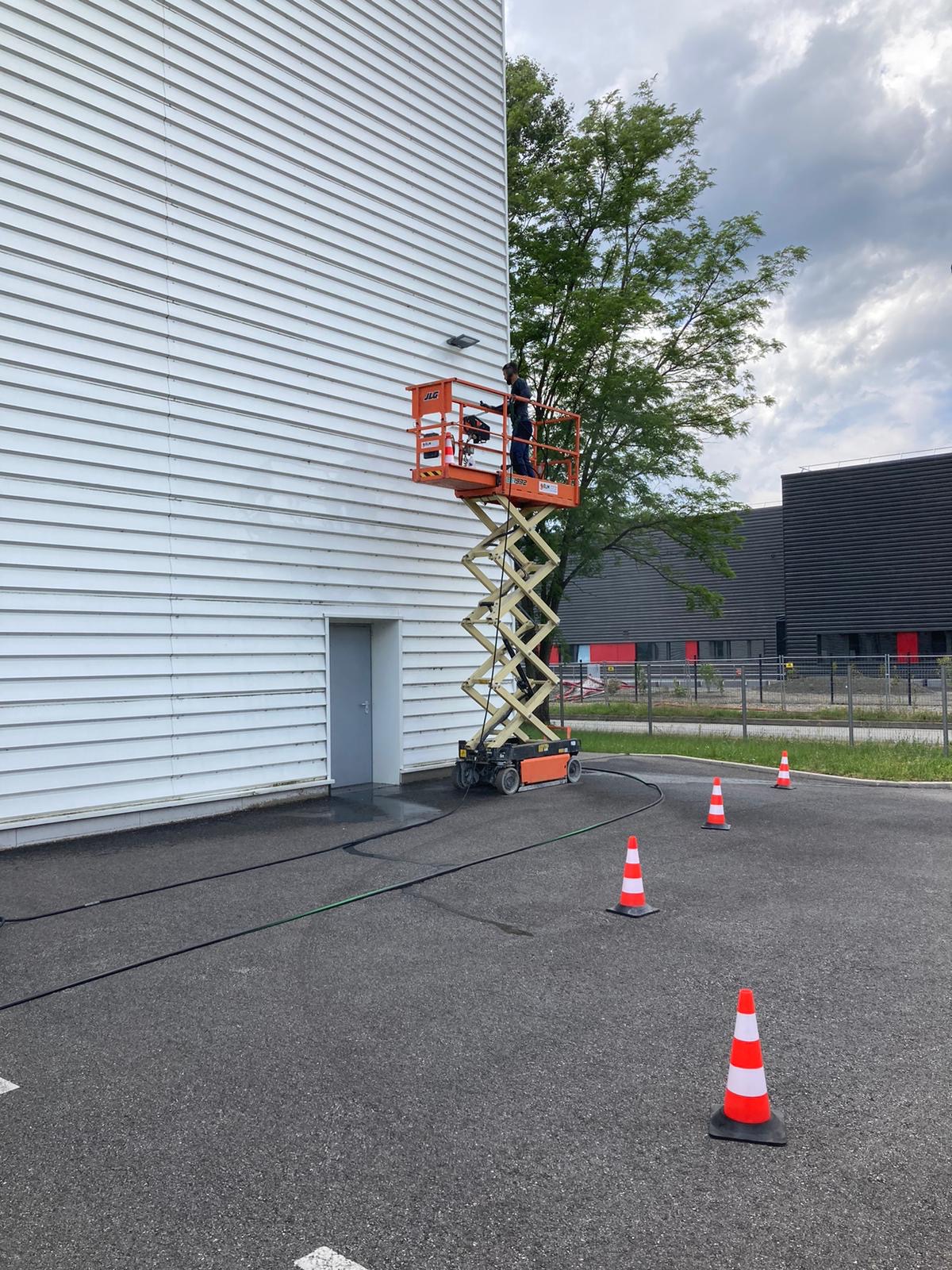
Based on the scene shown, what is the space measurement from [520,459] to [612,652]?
35060 mm

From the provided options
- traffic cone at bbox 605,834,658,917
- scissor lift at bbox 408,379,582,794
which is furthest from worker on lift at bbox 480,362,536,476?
traffic cone at bbox 605,834,658,917

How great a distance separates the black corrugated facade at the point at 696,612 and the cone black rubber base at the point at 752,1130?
114 ft

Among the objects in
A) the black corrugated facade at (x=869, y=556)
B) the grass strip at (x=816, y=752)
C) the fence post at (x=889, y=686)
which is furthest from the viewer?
the black corrugated facade at (x=869, y=556)

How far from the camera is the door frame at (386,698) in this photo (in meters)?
13.2

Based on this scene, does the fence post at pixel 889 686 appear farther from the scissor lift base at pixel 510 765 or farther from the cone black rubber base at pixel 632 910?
the cone black rubber base at pixel 632 910

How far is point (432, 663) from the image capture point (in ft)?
45.2

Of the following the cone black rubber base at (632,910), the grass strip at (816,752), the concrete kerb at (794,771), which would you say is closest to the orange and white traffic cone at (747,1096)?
the cone black rubber base at (632,910)

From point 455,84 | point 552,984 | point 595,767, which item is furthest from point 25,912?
point 455,84

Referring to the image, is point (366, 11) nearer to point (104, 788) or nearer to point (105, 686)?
point (105, 686)

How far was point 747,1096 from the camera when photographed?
3.68 meters

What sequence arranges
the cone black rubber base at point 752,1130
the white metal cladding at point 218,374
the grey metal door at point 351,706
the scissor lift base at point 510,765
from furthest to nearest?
the grey metal door at point 351,706 → the scissor lift base at point 510,765 → the white metal cladding at point 218,374 → the cone black rubber base at point 752,1130

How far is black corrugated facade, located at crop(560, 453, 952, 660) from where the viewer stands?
34562 mm

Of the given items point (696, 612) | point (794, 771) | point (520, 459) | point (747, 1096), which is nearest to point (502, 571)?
point (520, 459)

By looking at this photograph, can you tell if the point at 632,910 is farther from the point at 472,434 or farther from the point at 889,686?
the point at 889,686
